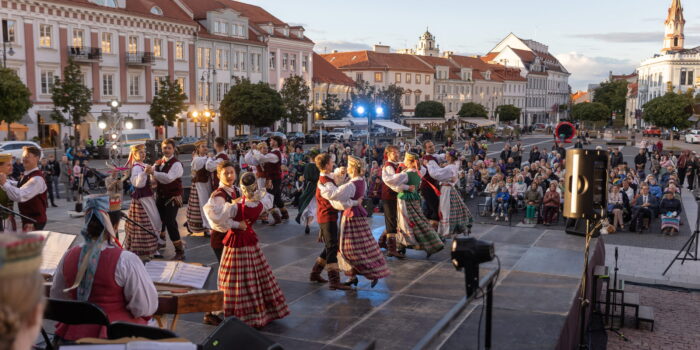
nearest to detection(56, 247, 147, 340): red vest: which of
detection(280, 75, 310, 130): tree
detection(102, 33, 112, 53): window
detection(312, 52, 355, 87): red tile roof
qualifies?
detection(102, 33, 112, 53): window

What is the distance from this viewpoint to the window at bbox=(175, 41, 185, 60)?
47.7 meters

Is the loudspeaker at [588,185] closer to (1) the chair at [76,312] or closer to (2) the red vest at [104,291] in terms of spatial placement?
(2) the red vest at [104,291]

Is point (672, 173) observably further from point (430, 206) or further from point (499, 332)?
point (499, 332)

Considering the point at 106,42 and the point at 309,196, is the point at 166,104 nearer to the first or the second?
the point at 106,42

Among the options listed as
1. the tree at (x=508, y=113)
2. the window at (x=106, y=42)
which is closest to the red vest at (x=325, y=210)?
the window at (x=106, y=42)

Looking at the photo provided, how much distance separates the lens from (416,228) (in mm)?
8977

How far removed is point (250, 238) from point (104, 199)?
2044 millimetres

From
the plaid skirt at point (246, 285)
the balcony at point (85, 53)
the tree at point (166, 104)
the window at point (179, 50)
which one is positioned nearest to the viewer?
the plaid skirt at point (246, 285)

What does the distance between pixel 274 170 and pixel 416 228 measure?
168 inches

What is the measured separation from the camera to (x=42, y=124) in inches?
1484

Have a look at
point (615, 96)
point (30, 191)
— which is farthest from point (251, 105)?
point (615, 96)

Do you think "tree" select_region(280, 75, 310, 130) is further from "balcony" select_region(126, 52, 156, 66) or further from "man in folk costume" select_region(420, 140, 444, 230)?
"man in folk costume" select_region(420, 140, 444, 230)

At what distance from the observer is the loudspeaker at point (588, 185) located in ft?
20.6

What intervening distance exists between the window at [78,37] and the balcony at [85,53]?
27 centimetres
